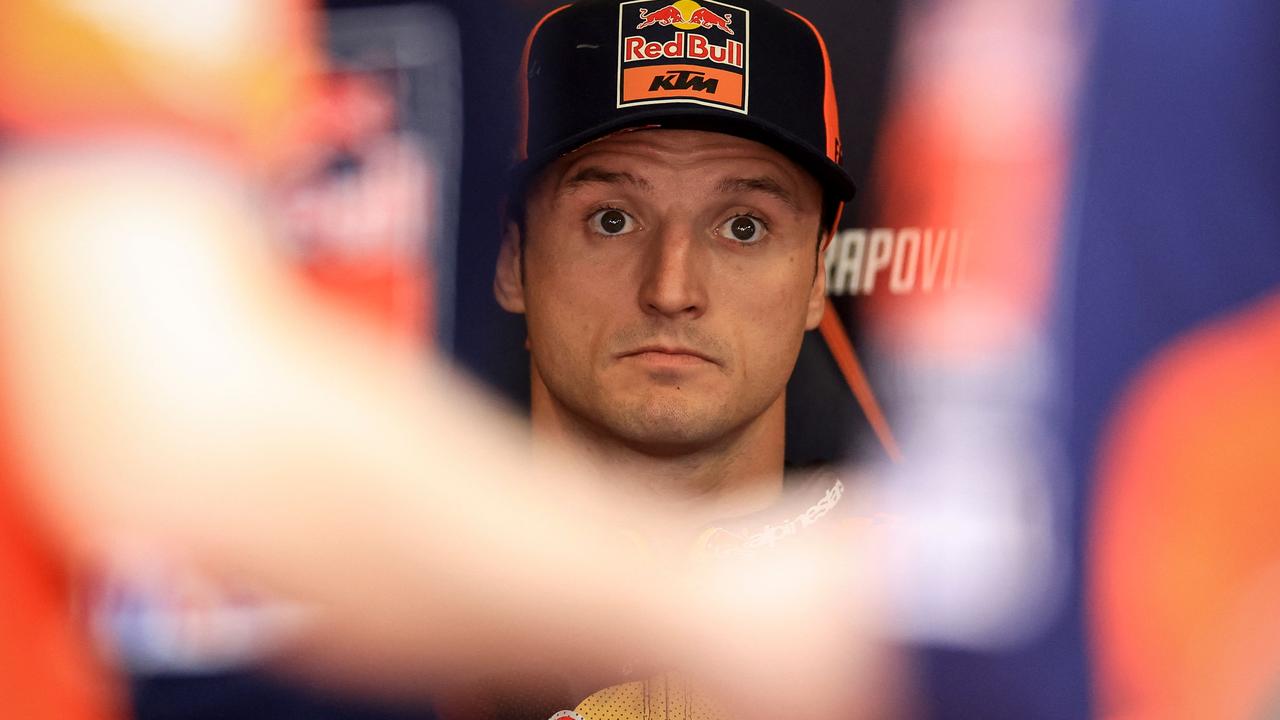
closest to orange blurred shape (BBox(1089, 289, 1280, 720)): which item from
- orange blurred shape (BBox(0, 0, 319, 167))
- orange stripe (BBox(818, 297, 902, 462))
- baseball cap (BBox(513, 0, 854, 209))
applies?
orange stripe (BBox(818, 297, 902, 462))

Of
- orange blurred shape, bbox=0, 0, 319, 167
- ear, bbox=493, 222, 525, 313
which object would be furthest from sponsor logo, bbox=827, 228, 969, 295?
orange blurred shape, bbox=0, 0, 319, 167

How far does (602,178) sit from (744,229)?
0.56 ft

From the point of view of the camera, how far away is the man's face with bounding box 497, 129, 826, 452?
4.33 ft

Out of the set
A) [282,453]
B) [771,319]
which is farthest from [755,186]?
[282,453]

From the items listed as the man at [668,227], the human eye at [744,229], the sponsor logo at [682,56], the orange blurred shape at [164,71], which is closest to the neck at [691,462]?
the man at [668,227]

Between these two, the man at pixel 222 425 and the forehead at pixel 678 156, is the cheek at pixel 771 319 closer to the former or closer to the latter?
the forehead at pixel 678 156

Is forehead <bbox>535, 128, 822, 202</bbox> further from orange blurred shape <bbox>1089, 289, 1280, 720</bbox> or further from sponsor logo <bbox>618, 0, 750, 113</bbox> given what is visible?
orange blurred shape <bbox>1089, 289, 1280, 720</bbox>

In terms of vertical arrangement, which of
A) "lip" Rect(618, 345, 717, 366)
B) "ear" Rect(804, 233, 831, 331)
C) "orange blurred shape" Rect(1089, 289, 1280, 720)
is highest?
"ear" Rect(804, 233, 831, 331)

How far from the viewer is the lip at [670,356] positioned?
1.32 metres

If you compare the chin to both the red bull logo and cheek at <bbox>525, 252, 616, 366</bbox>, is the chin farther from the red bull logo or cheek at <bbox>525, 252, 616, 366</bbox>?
the red bull logo

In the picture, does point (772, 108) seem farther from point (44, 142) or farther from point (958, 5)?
point (44, 142)

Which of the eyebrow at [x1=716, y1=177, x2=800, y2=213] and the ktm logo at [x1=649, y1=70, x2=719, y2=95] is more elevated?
the ktm logo at [x1=649, y1=70, x2=719, y2=95]

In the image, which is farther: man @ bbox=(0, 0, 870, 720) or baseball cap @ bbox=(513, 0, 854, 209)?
man @ bbox=(0, 0, 870, 720)

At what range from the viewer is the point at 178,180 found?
1443 mm
